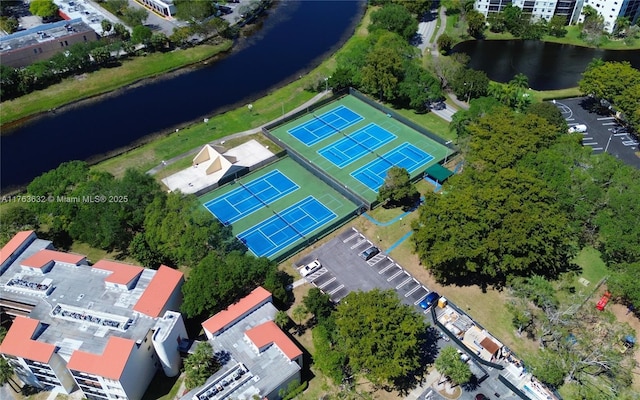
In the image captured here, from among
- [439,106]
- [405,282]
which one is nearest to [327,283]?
[405,282]

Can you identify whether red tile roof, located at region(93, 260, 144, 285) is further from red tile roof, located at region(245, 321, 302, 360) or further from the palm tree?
the palm tree

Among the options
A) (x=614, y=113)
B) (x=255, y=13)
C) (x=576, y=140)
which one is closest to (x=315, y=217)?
(x=576, y=140)

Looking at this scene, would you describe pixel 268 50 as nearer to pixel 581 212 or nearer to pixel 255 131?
pixel 255 131

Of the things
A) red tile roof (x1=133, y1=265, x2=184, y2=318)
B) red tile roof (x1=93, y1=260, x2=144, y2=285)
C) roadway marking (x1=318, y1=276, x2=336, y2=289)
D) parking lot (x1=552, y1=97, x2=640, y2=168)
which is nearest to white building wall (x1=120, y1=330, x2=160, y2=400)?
red tile roof (x1=133, y1=265, x2=184, y2=318)

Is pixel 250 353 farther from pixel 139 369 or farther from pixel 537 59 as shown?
pixel 537 59

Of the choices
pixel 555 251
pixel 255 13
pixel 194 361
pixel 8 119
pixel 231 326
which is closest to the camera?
pixel 194 361
